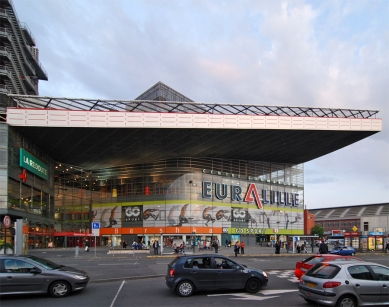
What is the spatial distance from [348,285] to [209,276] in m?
4.83

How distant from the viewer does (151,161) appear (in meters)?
62.4

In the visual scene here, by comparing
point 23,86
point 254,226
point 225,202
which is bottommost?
point 254,226

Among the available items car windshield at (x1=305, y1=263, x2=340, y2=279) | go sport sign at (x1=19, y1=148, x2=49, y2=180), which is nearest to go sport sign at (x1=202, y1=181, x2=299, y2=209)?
go sport sign at (x1=19, y1=148, x2=49, y2=180)

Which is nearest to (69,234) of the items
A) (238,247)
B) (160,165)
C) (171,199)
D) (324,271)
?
(171,199)

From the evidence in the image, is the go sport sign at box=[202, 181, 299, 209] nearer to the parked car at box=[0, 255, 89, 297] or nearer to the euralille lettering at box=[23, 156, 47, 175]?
the euralille lettering at box=[23, 156, 47, 175]

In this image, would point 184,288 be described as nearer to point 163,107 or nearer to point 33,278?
point 33,278

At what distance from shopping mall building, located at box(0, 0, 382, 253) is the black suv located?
21.8 meters

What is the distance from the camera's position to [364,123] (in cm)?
4850

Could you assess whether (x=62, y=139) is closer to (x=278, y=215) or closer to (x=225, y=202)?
(x=225, y=202)

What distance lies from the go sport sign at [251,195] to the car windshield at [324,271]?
50.4 meters

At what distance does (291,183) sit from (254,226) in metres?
11.9

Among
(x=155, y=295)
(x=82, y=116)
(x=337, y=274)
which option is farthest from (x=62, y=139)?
(x=337, y=274)

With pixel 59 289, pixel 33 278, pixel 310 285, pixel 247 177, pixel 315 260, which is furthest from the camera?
pixel 247 177

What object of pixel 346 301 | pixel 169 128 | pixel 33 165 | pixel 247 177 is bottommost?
pixel 346 301
